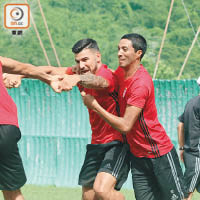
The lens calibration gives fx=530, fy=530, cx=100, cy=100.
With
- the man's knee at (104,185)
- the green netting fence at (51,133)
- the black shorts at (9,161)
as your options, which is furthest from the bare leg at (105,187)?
the green netting fence at (51,133)

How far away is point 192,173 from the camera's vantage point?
656 centimetres

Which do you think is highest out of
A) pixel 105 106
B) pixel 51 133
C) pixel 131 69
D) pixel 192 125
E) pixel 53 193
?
pixel 131 69

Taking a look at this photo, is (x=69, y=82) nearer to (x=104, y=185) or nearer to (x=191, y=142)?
(x=104, y=185)

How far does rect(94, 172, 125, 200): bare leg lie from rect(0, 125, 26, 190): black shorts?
0.77m

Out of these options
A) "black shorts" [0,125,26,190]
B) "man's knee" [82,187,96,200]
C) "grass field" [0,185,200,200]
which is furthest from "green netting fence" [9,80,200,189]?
"black shorts" [0,125,26,190]

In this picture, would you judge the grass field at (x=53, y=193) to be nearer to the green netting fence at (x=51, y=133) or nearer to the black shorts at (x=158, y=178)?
the green netting fence at (x=51, y=133)

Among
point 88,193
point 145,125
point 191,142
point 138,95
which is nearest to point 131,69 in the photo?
point 138,95

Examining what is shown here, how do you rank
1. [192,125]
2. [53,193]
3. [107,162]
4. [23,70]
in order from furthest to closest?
[53,193] < [192,125] < [107,162] < [23,70]

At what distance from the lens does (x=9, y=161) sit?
14.5ft

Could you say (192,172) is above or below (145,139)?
below

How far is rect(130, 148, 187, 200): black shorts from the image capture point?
493 cm

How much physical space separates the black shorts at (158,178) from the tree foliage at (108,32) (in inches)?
1207

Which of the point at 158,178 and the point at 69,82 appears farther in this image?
the point at 158,178

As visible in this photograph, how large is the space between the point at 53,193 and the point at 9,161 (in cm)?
376
